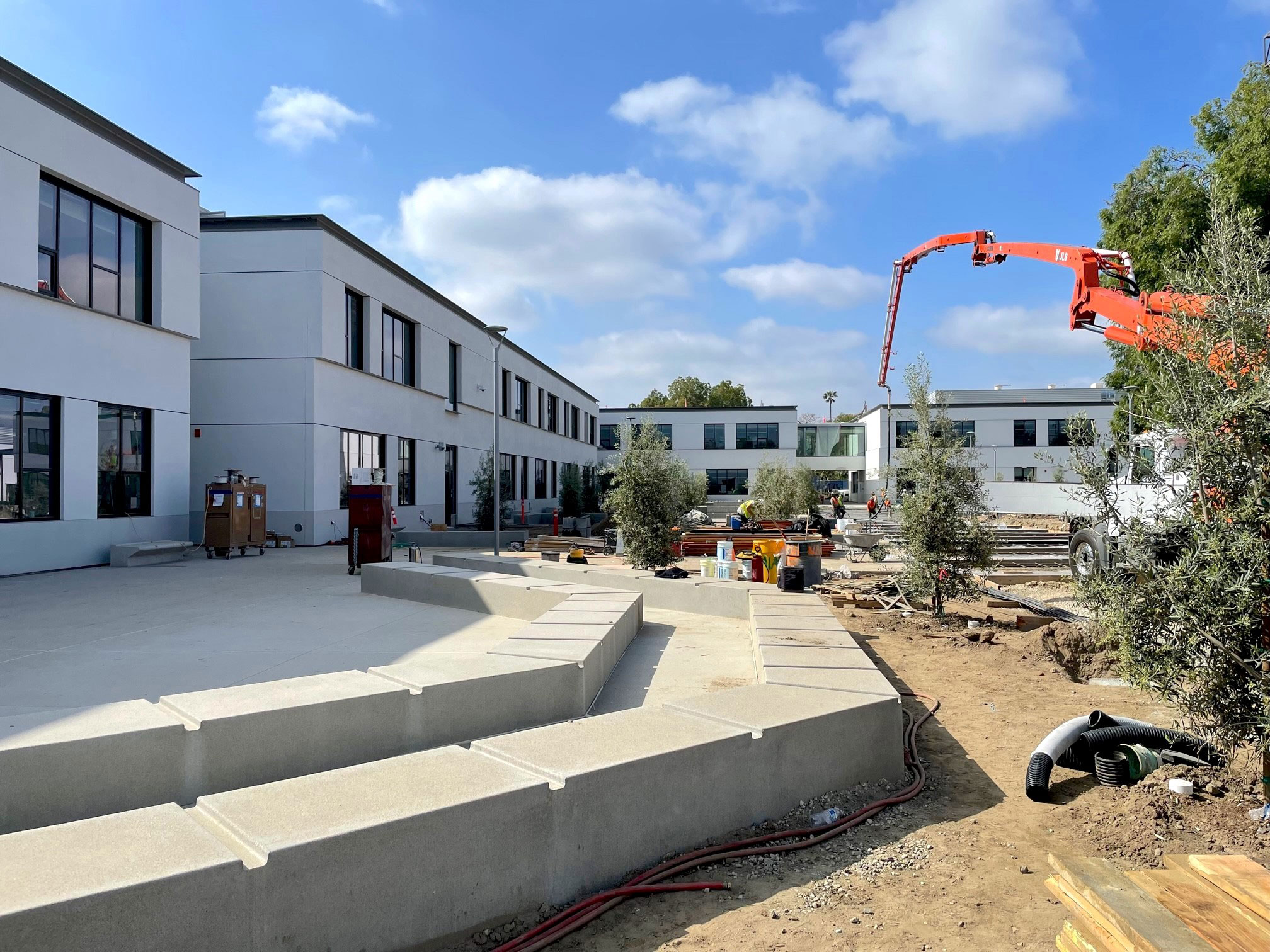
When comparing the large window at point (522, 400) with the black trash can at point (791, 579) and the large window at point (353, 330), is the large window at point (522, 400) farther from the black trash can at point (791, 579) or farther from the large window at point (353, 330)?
the black trash can at point (791, 579)

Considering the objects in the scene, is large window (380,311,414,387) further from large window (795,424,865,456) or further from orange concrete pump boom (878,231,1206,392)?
large window (795,424,865,456)

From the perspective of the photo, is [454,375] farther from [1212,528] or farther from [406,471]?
[1212,528]

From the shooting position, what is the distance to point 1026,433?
59.0 meters

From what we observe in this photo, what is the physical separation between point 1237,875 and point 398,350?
28.8 metres

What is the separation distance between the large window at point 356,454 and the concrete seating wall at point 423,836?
68.3 feet

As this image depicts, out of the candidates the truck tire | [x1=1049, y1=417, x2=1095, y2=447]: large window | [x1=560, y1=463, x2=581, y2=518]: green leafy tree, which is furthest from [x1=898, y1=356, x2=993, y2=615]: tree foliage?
[x1=560, y1=463, x2=581, y2=518]: green leafy tree

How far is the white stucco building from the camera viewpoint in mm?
15820

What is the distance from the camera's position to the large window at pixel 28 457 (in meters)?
15.7

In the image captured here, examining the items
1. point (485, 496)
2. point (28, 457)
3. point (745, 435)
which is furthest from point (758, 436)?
point (28, 457)

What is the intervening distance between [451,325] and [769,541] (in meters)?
22.4

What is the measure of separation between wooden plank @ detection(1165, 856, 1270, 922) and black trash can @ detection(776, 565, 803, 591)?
7.88m

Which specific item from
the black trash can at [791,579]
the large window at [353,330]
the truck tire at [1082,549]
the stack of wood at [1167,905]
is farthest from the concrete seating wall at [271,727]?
the large window at [353,330]

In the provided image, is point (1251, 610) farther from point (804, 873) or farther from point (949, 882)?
point (804, 873)

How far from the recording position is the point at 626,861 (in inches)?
162
